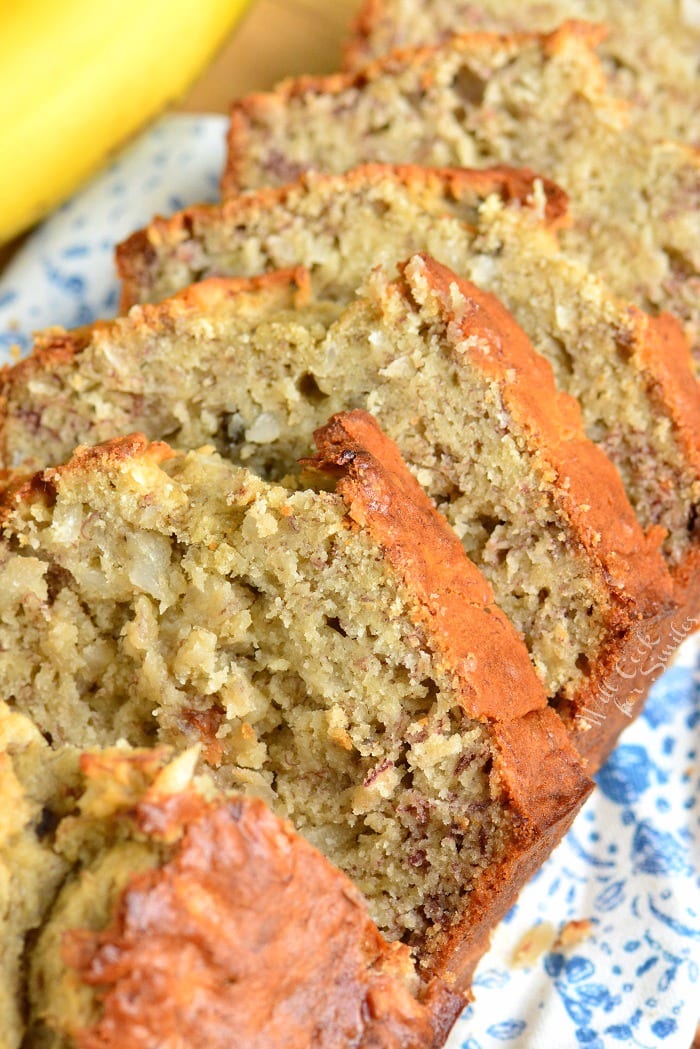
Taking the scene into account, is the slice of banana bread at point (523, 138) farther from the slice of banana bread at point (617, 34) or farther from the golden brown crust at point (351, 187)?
the slice of banana bread at point (617, 34)

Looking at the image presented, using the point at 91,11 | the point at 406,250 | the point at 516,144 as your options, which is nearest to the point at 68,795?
the point at 406,250

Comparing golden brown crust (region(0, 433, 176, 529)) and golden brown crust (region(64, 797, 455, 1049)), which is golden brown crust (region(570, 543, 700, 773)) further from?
golden brown crust (region(0, 433, 176, 529))

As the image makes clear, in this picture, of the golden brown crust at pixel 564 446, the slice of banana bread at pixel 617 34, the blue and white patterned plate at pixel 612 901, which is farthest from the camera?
the slice of banana bread at pixel 617 34

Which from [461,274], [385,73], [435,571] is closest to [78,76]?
[385,73]

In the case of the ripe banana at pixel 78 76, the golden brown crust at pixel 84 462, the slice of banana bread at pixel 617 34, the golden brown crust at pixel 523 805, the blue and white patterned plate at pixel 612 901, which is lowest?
the blue and white patterned plate at pixel 612 901

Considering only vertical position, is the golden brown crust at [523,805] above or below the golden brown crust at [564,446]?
below

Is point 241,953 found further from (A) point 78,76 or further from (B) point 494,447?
(A) point 78,76

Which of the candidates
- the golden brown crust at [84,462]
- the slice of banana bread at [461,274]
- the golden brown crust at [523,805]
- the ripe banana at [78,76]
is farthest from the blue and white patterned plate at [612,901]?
the golden brown crust at [84,462]
